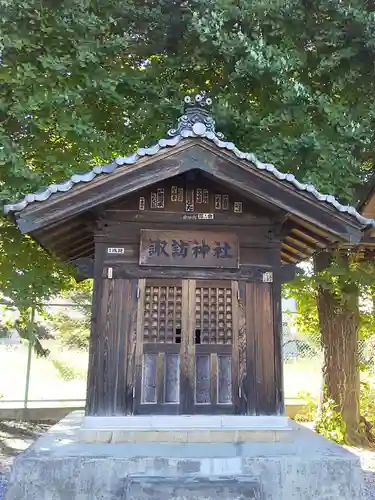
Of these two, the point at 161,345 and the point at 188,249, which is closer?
the point at 161,345

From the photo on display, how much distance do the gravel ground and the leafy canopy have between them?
3.69 m

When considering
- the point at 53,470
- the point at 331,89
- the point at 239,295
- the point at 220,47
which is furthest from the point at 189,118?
the point at 331,89

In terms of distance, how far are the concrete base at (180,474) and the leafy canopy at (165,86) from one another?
372 centimetres

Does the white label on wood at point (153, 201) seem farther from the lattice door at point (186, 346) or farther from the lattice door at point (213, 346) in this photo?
the lattice door at point (213, 346)

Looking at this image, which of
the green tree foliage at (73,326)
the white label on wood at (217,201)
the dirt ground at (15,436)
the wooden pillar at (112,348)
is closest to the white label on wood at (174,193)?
the white label on wood at (217,201)

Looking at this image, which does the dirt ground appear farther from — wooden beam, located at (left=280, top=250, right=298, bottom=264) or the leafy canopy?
wooden beam, located at (left=280, top=250, right=298, bottom=264)

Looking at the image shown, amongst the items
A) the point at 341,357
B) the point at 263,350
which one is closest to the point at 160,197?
the point at 263,350

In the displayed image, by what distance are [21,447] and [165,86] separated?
26.9ft

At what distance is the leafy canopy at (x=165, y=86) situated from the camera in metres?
7.43

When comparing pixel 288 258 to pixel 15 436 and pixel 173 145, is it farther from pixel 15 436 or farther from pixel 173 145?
pixel 15 436

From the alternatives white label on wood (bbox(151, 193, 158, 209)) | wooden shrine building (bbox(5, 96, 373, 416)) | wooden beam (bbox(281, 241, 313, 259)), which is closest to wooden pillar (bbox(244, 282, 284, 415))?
wooden shrine building (bbox(5, 96, 373, 416))

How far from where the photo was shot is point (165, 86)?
8445 millimetres

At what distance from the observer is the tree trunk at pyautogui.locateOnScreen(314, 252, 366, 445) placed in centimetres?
1017

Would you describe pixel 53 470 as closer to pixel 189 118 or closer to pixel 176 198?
pixel 176 198
